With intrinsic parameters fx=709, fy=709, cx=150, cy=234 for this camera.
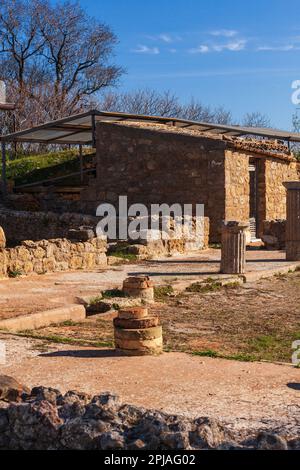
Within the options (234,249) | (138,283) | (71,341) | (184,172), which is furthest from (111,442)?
(184,172)

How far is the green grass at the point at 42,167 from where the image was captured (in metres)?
23.4

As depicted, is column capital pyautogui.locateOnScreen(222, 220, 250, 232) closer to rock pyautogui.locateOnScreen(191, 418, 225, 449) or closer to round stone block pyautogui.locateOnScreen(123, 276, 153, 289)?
round stone block pyautogui.locateOnScreen(123, 276, 153, 289)

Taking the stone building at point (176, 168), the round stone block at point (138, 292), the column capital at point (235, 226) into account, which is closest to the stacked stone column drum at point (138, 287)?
the round stone block at point (138, 292)

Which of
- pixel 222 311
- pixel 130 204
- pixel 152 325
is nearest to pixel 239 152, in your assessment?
pixel 130 204

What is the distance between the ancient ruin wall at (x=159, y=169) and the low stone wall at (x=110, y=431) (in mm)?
15538

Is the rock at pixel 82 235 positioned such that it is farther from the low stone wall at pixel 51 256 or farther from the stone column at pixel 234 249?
the stone column at pixel 234 249

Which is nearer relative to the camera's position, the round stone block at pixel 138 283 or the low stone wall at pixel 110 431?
the low stone wall at pixel 110 431

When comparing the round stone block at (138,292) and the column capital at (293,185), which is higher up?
the column capital at (293,185)

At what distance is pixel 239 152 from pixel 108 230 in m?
4.67

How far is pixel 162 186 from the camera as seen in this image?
20547 millimetres

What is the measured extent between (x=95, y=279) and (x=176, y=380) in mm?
6638

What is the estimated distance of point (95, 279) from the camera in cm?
1266

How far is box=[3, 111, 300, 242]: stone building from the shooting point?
65.0 feet
